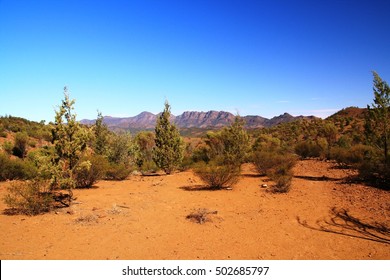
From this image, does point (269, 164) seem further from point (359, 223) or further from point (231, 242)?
point (231, 242)

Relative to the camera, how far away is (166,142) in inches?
756

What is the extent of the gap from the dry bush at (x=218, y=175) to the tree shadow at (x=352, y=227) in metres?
5.24

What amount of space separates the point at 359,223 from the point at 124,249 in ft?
23.6

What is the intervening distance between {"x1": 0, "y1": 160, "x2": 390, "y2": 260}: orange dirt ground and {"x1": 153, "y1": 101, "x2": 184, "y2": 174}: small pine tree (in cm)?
698

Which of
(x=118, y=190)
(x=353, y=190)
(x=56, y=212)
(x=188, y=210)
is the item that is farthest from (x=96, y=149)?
(x=353, y=190)

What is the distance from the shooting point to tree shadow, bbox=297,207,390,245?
22.6 ft

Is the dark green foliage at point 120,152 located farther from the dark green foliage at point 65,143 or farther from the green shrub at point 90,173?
the dark green foliage at point 65,143

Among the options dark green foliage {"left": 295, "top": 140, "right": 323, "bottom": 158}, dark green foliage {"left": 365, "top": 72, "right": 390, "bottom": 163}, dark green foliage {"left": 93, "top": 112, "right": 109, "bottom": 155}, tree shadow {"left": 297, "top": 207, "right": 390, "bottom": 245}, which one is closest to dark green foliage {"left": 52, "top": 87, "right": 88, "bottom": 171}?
tree shadow {"left": 297, "top": 207, "right": 390, "bottom": 245}

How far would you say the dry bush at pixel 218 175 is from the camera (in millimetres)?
13094

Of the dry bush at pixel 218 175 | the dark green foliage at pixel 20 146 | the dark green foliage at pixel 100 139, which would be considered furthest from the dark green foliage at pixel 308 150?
the dark green foliage at pixel 20 146

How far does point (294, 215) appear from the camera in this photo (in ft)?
28.7

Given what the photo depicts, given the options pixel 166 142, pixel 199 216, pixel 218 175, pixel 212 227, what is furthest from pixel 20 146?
pixel 212 227

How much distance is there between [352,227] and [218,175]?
21.9ft

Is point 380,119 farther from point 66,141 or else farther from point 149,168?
point 149,168
